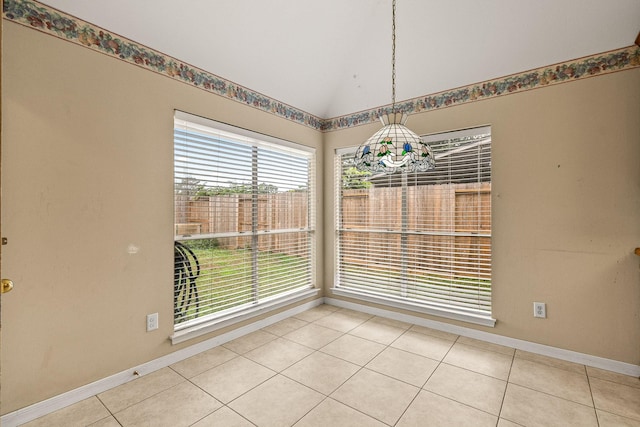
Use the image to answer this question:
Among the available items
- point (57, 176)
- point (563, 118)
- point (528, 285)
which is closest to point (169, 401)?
point (57, 176)

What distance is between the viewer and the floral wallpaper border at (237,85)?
80.9 inches

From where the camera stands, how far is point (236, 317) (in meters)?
3.17

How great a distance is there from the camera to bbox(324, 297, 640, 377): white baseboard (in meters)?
2.56

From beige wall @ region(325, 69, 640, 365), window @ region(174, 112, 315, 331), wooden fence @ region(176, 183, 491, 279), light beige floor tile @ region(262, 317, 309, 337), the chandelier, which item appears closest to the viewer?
the chandelier

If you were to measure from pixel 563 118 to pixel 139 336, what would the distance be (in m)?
3.94

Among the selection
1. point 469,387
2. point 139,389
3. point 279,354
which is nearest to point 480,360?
point 469,387

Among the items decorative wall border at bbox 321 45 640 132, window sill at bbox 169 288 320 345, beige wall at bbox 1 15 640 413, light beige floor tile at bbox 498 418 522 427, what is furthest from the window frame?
light beige floor tile at bbox 498 418 522 427

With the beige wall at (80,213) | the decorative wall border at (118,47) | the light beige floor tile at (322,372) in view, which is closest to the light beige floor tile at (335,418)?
the light beige floor tile at (322,372)

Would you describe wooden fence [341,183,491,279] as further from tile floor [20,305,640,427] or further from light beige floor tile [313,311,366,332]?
tile floor [20,305,640,427]

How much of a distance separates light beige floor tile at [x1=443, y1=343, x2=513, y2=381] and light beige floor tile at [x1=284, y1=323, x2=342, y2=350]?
1.09 m

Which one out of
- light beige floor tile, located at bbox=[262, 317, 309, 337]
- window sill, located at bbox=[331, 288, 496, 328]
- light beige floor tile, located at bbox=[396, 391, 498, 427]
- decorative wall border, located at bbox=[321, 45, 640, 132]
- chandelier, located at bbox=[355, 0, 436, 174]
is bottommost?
light beige floor tile, located at bbox=[396, 391, 498, 427]

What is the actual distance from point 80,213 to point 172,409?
57.5 inches

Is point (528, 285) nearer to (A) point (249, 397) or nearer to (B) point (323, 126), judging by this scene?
(A) point (249, 397)

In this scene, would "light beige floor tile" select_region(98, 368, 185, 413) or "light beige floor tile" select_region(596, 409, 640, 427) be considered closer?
"light beige floor tile" select_region(596, 409, 640, 427)
